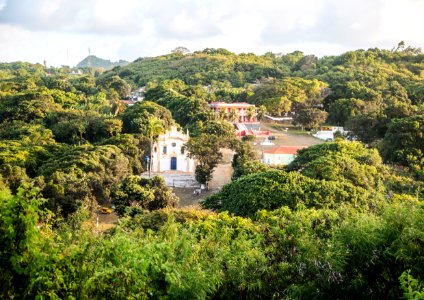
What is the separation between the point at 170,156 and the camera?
3231 cm

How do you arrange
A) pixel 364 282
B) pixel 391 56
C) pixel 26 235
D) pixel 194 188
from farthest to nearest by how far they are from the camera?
1. pixel 391 56
2. pixel 194 188
3. pixel 364 282
4. pixel 26 235

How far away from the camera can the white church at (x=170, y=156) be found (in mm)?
32156

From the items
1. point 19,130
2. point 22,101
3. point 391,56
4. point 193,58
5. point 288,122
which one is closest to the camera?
point 19,130

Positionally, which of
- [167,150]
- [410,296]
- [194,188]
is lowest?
[194,188]

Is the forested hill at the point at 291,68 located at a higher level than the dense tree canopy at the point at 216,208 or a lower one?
higher

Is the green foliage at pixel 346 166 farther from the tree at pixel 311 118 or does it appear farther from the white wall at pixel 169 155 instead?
the tree at pixel 311 118

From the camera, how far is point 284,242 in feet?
24.8

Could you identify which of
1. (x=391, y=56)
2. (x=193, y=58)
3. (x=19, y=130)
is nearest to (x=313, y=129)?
(x=19, y=130)

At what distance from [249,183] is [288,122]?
39.0 meters

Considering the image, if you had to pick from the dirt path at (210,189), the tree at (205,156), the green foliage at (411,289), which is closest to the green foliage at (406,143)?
the dirt path at (210,189)

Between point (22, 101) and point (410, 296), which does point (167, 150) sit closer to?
point (22, 101)

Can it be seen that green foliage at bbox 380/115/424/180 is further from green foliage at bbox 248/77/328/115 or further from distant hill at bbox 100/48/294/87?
distant hill at bbox 100/48/294/87

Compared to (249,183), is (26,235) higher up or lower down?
higher up

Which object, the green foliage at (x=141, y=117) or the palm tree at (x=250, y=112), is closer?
the green foliage at (x=141, y=117)
